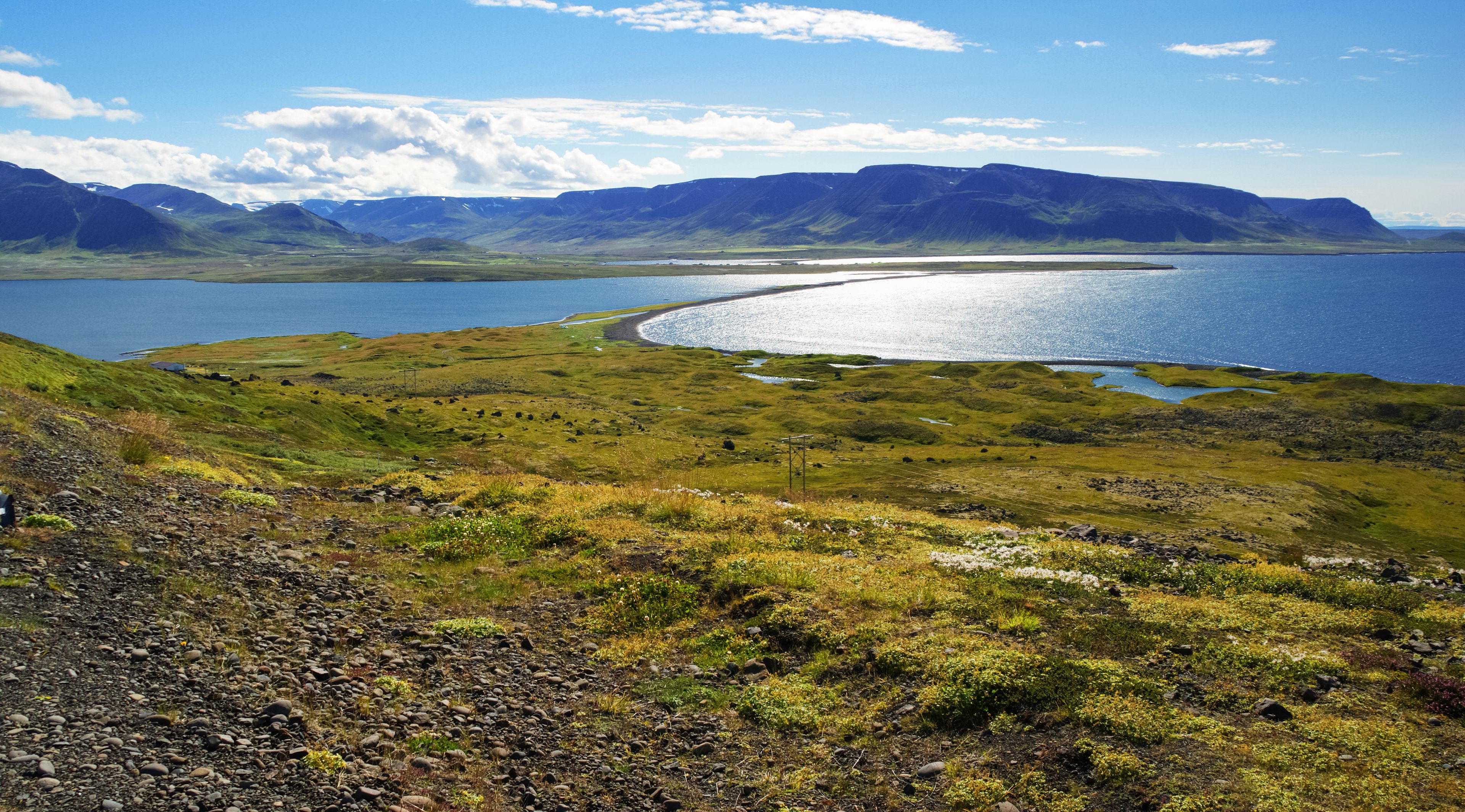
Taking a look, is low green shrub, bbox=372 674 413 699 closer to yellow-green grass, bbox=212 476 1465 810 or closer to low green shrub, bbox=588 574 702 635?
yellow-green grass, bbox=212 476 1465 810

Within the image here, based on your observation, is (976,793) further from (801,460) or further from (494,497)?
(801,460)

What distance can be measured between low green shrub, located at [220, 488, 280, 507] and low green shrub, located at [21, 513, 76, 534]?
6.75 m

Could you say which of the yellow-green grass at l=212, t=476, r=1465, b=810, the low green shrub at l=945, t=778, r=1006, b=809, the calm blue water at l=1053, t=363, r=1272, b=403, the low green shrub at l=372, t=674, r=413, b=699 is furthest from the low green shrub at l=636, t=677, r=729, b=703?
the calm blue water at l=1053, t=363, r=1272, b=403

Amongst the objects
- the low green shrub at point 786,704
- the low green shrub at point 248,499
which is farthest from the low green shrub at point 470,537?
the low green shrub at point 786,704

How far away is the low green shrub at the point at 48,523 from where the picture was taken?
1872 cm

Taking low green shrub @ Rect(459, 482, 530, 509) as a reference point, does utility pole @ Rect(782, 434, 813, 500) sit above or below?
below

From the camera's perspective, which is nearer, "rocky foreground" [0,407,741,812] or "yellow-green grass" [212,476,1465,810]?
"rocky foreground" [0,407,741,812]

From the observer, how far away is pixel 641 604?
830 inches

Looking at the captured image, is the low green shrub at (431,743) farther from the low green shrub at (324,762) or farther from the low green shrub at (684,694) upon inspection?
the low green shrub at (684,694)

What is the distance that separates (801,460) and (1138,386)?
97.3m

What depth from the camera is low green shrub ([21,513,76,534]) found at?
18719mm

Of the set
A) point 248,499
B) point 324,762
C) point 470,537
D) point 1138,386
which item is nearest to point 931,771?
point 324,762

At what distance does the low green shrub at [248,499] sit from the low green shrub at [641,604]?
13.3m

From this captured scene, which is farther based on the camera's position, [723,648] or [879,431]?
[879,431]
